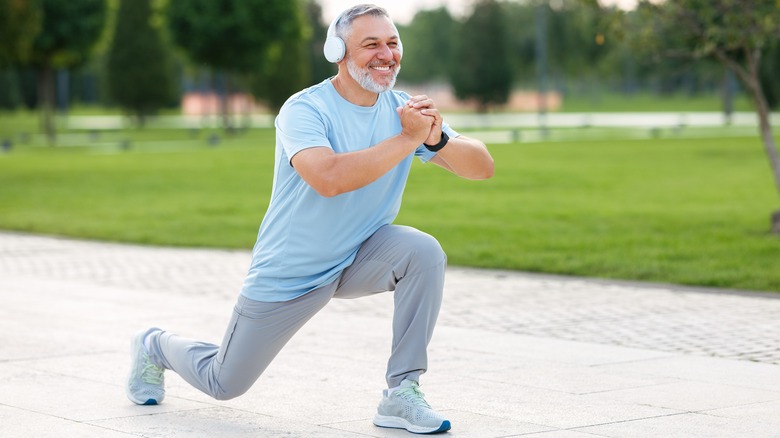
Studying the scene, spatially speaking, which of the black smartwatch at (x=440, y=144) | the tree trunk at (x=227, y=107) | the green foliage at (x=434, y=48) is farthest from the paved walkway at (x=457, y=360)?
the green foliage at (x=434, y=48)

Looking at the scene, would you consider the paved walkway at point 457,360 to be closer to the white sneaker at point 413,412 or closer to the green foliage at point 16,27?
the white sneaker at point 413,412

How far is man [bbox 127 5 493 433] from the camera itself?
16.7 ft

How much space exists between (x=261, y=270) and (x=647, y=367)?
7.83ft

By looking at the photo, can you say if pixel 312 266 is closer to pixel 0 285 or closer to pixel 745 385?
pixel 745 385

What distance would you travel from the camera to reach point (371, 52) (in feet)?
16.7

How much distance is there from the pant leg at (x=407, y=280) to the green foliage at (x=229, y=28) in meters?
44.5

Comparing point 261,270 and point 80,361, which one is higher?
point 261,270

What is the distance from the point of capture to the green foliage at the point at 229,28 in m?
49.0

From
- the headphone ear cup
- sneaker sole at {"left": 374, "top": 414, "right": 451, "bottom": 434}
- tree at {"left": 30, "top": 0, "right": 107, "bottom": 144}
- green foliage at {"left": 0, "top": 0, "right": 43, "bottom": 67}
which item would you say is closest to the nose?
the headphone ear cup

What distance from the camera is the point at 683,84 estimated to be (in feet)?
420

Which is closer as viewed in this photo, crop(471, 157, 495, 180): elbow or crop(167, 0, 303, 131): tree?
crop(471, 157, 495, 180): elbow

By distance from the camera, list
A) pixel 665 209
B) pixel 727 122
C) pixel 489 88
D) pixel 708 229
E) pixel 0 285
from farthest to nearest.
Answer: pixel 489 88, pixel 727 122, pixel 665 209, pixel 708 229, pixel 0 285

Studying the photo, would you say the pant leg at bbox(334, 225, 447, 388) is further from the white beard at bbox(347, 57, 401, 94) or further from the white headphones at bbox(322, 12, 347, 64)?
the white headphones at bbox(322, 12, 347, 64)

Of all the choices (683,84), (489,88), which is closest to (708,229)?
(489,88)
